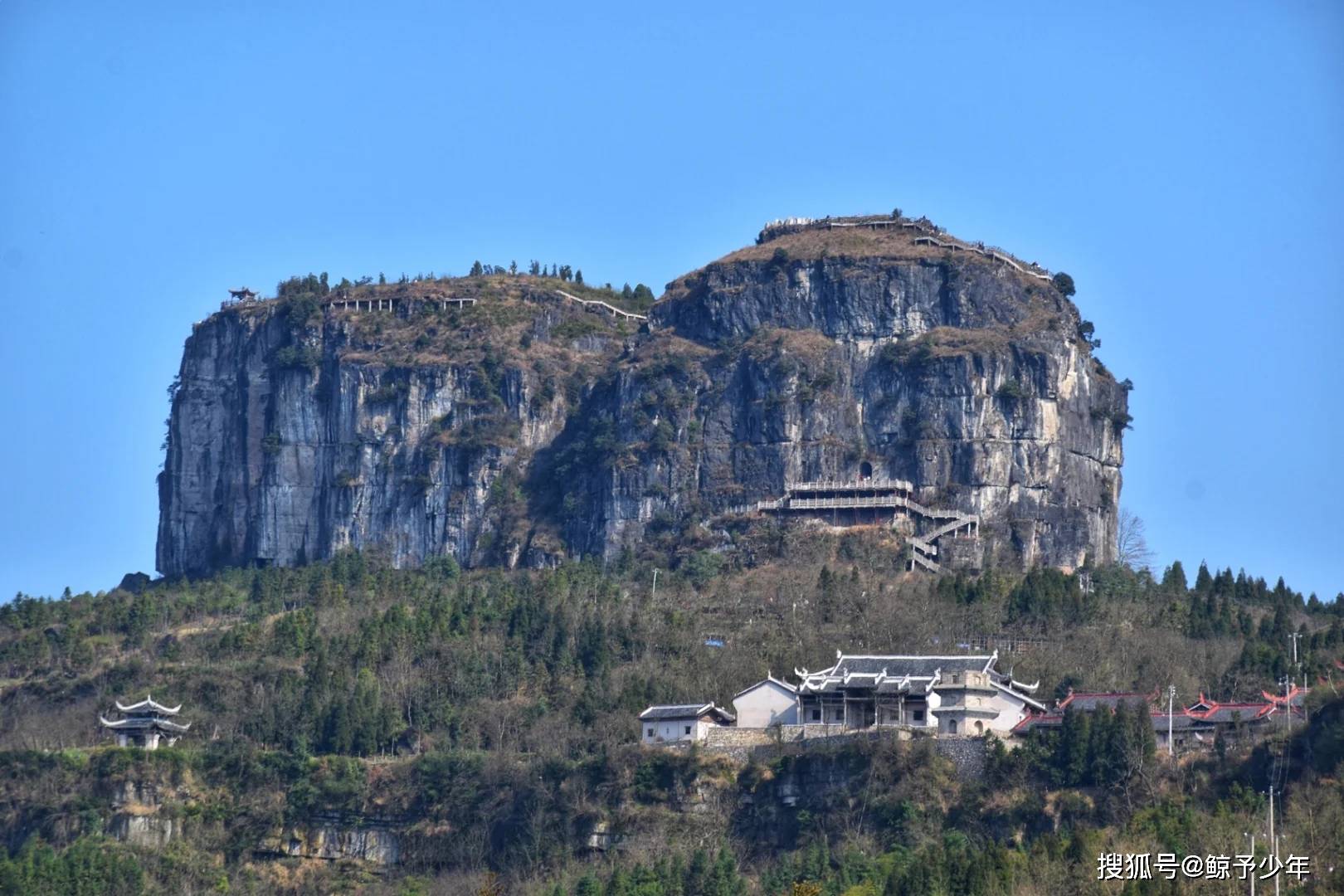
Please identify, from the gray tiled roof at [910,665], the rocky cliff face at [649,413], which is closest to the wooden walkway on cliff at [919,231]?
the rocky cliff face at [649,413]

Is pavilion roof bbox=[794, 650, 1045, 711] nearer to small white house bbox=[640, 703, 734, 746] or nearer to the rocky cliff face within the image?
small white house bbox=[640, 703, 734, 746]

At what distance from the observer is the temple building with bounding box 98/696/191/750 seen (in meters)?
104

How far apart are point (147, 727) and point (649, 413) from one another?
26.8 metres

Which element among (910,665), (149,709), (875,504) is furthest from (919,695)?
(149,709)

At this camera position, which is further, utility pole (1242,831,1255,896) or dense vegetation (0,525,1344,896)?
dense vegetation (0,525,1344,896)

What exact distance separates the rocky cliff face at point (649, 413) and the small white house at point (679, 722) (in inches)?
853

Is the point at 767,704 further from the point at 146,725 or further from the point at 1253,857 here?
the point at 1253,857

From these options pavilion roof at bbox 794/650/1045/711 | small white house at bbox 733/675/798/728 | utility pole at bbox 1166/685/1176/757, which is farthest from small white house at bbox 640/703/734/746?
utility pole at bbox 1166/685/1176/757

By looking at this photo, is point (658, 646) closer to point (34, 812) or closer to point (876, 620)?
point (876, 620)

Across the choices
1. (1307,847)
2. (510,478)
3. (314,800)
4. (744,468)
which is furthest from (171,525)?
(1307,847)

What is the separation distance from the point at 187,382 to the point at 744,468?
27423mm

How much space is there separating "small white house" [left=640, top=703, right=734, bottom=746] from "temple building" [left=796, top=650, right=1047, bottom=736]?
2.66 meters

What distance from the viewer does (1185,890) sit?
243 ft

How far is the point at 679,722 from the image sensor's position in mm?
96562
